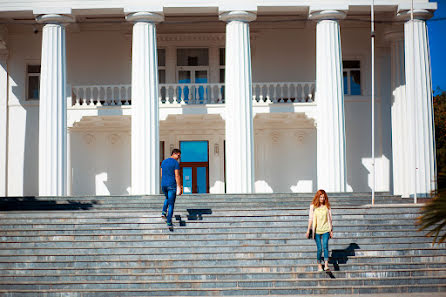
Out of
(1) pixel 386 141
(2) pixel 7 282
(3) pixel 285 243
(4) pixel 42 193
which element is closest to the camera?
(2) pixel 7 282

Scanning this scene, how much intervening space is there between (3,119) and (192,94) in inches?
308

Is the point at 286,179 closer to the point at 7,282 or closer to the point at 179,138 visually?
the point at 179,138

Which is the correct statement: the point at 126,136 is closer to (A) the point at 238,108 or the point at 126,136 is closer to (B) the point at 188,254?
(A) the point at 238,108

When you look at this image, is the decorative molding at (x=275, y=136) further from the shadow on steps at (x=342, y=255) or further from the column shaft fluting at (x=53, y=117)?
the shadow on steps at (x=342, y=255)

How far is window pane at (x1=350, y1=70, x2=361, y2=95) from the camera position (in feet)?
85.2

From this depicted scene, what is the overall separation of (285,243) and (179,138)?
13769mm

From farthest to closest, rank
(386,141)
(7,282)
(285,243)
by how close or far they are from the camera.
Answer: (386,141) < (285,243) < (7,282)

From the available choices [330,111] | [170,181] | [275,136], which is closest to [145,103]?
[330,111]

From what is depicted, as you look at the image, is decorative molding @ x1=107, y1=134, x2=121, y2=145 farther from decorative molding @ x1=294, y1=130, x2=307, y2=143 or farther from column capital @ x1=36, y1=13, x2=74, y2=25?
decorative molding @ x1=294, y1=130, x2=307, y2=143

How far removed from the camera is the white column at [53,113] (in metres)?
20.4

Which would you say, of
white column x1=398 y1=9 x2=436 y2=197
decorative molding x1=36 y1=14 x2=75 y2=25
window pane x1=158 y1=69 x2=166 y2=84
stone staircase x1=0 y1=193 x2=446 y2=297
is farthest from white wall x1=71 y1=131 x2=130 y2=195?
white column x1=398 y1=9 x2=436 y2=197

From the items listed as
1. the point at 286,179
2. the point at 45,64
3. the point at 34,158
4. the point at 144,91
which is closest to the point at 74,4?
the point at 45,64

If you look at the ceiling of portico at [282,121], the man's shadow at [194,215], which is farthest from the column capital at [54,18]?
the man's shadow at [194,215]

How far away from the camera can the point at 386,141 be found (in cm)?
2552
